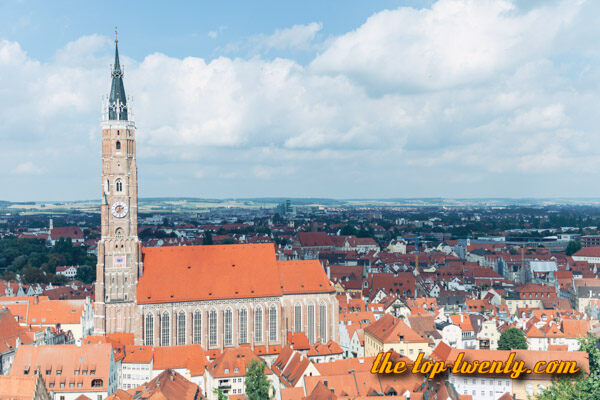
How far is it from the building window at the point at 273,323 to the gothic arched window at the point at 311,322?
465 cm

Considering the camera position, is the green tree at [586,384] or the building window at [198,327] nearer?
the green tree at [586,384]

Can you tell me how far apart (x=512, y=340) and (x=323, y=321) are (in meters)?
24.1

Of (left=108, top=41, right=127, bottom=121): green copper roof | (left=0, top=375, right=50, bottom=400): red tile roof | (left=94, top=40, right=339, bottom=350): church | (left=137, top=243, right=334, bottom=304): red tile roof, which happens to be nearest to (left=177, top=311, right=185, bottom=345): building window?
(left=94, top=40, right=339, bottom=350): church

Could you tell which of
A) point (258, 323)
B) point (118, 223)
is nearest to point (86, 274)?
point (118, 223)

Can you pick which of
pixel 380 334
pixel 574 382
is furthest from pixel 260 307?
pixel 574 382

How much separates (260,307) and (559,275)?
3536 inches

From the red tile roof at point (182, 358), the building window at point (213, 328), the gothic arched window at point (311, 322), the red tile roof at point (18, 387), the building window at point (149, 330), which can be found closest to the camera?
the red tile roof at point (18, 387)

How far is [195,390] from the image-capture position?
71.9m

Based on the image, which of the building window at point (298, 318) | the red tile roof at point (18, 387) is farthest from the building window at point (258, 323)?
the red tile roof at point (18, 387)

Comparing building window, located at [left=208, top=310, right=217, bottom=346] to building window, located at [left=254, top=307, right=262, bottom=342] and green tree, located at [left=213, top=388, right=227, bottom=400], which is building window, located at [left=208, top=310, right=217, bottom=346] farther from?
green tree, located at [left=213, top=388, right=227, bottom=400]

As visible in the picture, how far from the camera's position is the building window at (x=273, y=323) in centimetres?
9006

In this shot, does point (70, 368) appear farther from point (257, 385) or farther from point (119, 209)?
point (119, 209)

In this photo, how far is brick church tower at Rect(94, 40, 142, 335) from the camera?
282 ft

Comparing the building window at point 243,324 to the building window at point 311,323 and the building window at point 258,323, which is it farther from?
the building window at point 311,323
